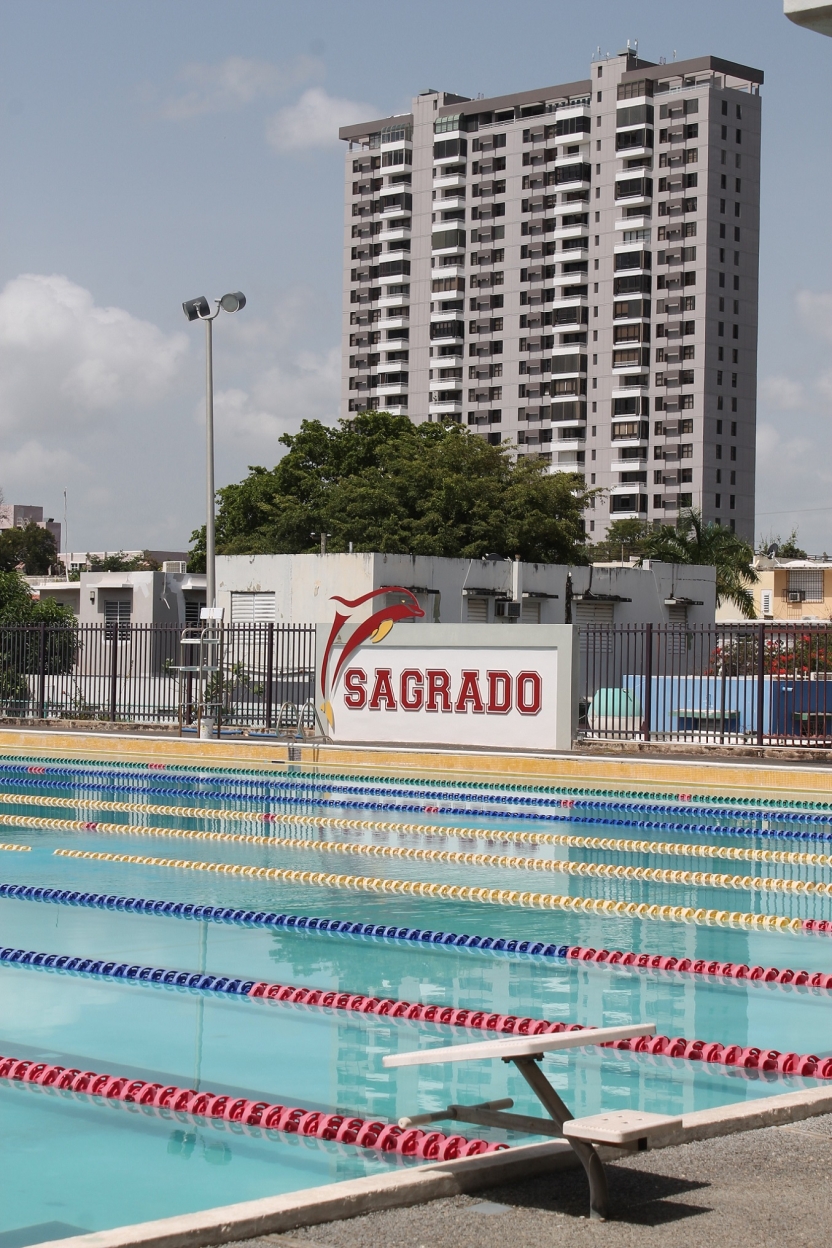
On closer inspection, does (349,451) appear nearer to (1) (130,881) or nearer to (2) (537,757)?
(2) (537,757)

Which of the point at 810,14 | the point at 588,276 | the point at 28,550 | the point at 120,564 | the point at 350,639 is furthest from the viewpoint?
the point at 588,276

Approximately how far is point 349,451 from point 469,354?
174ft

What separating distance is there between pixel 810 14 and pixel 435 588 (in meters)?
33.6

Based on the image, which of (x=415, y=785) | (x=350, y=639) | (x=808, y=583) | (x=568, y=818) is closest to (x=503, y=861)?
(x=568, y=818)

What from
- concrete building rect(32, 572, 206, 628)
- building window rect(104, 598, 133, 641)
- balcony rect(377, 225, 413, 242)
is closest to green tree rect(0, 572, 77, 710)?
concrete building rect(32, 572, 206, 628)

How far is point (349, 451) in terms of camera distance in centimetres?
5916

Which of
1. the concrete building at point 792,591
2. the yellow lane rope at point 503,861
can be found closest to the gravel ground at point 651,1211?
the yellow lane rope at point 503,861

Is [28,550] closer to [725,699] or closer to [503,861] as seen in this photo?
[725,699]

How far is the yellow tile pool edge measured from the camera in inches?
791

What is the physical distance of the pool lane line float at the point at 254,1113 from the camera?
17.7 ft

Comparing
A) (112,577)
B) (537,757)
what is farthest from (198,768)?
(112,577)

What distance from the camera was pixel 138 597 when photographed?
47.4 metres

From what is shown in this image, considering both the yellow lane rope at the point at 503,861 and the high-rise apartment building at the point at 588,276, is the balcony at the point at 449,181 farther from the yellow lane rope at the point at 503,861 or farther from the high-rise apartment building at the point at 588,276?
the yellow lane rope at the point at 503,861

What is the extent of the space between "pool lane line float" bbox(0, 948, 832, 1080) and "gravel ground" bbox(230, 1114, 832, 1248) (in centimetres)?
121
